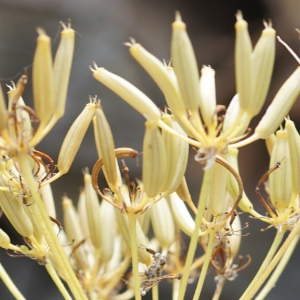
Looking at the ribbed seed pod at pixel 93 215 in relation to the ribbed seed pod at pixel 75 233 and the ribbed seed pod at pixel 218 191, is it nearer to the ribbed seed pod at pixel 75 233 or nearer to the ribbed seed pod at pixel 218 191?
the ribbed seed pod at pixel 75 233

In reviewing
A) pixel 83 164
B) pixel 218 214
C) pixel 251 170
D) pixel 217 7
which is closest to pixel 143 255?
pixel 218 214

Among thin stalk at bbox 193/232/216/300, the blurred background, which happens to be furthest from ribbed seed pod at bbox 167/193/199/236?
the blurred background

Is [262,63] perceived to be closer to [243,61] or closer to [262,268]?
[243,61]

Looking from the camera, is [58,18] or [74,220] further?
[58,18]

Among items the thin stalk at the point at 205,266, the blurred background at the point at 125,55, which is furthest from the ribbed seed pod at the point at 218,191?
the blurred background at the point at 125,55

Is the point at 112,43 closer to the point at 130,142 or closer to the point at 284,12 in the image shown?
the point at 130,142

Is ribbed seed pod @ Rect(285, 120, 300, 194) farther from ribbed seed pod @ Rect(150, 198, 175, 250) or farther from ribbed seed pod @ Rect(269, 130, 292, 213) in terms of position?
ribbed seed pod @ Rect(150, 198, 175, 250)
